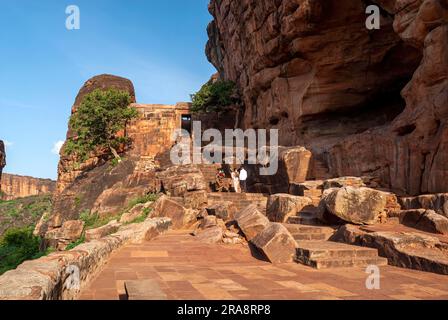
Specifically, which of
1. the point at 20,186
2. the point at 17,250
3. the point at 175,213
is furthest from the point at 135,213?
the point at 20,186

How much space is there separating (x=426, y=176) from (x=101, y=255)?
8.63 meters

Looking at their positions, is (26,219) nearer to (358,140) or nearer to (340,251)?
(358,140)

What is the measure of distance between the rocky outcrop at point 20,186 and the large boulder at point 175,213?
44927mm

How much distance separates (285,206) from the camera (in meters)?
10.2

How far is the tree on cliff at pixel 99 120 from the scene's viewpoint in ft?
98.1

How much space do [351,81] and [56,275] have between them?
65.1 ft

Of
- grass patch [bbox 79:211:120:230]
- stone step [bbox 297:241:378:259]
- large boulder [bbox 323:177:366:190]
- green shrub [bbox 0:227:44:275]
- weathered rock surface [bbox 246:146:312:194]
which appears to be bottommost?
green shrub [bbox 0:227:44:275]

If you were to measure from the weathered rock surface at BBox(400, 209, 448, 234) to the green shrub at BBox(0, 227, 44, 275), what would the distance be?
1498cm

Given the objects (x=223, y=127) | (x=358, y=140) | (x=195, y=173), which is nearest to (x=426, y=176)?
Answer: (x=358, y=140)

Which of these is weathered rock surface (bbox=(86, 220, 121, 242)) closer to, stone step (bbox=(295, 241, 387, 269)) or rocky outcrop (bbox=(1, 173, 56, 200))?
stone step (bbox=(295, 241, 387, 269))

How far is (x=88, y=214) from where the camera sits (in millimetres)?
18562

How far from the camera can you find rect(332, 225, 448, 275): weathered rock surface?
5359mm

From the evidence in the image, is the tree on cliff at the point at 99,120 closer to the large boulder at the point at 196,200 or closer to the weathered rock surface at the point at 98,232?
the large boulder at the point at 196,200

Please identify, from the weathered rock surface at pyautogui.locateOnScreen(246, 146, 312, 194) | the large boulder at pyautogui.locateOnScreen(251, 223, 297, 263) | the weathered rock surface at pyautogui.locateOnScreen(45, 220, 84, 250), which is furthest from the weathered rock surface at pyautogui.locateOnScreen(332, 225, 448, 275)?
the weathered rock surface at pyautogui.locateOnScreen(45, 220, 84, 250)
